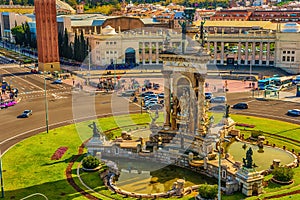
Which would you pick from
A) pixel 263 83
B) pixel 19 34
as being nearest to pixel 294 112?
pixel 263 83

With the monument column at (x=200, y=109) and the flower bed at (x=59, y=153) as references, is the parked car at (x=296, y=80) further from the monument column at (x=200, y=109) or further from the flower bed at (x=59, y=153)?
the flower bed at (x=59, y=153)

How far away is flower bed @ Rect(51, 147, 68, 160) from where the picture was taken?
5462 cm

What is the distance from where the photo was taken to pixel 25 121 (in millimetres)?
74875

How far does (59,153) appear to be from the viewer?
56125 millimetres

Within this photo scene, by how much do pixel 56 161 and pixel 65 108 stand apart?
32976 mm

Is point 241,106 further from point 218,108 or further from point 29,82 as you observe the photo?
point 29,82

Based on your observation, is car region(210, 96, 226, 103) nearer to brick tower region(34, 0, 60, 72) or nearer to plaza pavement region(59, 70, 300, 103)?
plaza pavement region(59, 70, 300, 103)

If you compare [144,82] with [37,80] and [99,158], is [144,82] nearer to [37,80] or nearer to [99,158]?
[37,80]

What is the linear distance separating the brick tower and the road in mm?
24388

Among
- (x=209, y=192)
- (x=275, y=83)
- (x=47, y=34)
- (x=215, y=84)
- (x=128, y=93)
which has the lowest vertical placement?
(x=209, y=192)

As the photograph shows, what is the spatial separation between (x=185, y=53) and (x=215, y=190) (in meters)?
19.9

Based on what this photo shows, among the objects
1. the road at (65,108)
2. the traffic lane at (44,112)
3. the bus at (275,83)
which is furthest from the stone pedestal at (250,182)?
the bus at (275,83)

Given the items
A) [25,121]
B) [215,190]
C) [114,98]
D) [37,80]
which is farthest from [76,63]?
[215,190]

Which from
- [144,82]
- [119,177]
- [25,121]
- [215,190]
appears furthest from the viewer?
[144,82]
